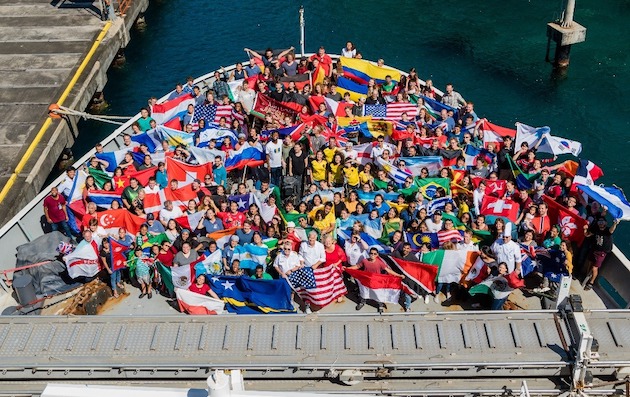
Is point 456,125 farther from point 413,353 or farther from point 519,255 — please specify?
point 413,353

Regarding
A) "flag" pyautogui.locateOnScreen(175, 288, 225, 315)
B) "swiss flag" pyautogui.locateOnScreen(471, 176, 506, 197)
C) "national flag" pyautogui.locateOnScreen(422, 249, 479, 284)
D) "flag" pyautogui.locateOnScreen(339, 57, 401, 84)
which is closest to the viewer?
"flag" pyautogui.locateOnScreen(175, 288, 225, 315)

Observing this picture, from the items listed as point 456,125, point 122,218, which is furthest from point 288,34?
point 122,218

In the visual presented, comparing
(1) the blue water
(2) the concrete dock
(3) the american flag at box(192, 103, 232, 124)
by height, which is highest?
(3) the american flag at box(192, 103, 232, 124)

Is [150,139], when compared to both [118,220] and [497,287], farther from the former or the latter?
[497,287]

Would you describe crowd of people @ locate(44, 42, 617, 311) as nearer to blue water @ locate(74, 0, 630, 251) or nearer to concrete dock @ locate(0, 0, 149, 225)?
concrete dock @ locate(0, 0, 149, 225)

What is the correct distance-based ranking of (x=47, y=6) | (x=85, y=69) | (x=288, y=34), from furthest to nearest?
(x=288, y=34) → (x=47, y=6) → (x=85, y=69)

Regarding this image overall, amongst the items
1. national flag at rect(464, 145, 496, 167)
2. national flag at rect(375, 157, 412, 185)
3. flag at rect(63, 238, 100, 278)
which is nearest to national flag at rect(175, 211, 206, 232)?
flag at rect(63, 238, 100, 278)

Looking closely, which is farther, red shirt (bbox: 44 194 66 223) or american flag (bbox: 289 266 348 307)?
red shirt (bbox: 44 194 66 223)
